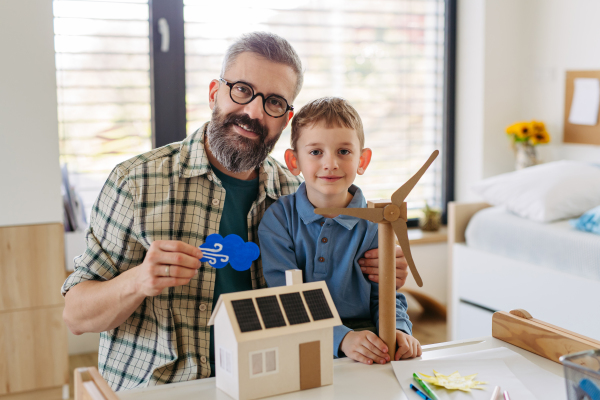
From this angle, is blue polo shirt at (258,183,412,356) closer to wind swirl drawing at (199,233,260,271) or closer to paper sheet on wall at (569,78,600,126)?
wind swirl drawing at (199,233,260,271)

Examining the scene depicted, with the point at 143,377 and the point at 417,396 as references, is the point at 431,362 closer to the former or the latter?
the point at 417,396

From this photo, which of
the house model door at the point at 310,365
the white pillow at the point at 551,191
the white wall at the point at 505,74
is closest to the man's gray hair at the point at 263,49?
the house model door at the point at 310,365

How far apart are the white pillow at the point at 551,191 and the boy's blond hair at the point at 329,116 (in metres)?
1.39

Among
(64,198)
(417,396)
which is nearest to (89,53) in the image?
(64,198)

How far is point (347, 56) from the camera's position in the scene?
3.26m

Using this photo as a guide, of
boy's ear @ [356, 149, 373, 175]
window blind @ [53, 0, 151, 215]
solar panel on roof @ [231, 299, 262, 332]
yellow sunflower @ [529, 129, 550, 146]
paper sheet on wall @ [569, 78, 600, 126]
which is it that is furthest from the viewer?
yellow sunflower @ [529, 129, 550, 146]

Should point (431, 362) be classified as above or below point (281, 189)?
below

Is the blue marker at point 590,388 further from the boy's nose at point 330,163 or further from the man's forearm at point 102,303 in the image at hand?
the man's forearm at point 102,303

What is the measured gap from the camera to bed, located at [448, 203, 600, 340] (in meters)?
2.13

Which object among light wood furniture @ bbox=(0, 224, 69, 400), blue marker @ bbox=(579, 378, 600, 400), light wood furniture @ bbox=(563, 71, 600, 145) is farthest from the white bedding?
light wood furniture @ bbox=(0, 224, 69, 400)

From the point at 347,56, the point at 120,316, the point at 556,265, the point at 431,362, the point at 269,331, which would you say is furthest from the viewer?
the point at 347,56

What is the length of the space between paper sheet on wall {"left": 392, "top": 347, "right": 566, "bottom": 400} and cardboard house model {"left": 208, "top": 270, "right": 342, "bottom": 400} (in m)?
0.16

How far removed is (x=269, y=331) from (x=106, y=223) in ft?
1.89

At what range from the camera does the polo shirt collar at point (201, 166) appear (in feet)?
4.39
